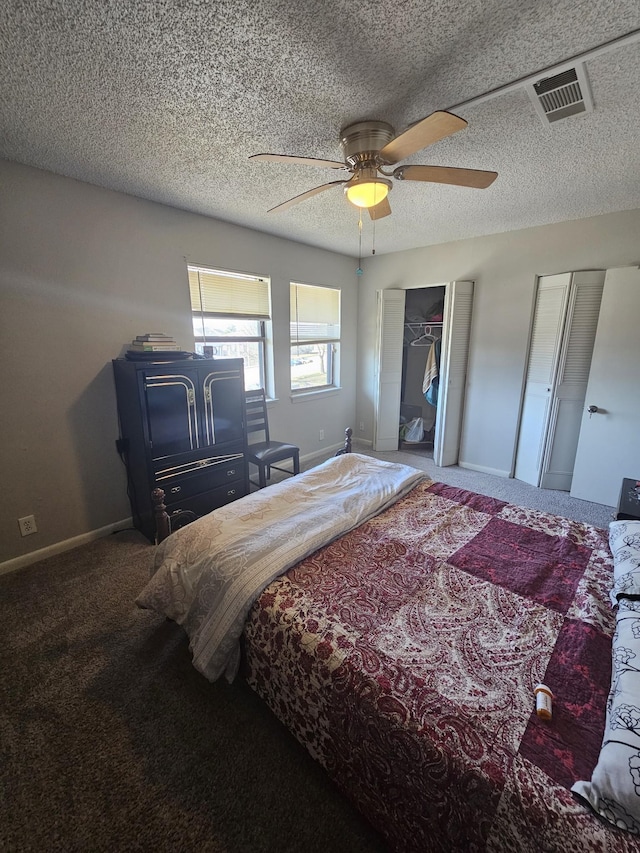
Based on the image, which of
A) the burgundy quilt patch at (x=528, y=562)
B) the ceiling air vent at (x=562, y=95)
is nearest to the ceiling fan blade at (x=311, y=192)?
the ceiling air vent at (x=562, y=95)

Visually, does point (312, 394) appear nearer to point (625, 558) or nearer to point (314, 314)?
point (314, 314)

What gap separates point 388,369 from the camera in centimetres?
449

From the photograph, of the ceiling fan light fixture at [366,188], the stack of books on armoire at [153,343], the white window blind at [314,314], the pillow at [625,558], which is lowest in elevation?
the pillow at [625,558]

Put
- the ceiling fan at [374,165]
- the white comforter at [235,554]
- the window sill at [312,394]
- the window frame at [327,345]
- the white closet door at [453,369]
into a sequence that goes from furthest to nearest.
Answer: the window sill at [312,394]
the window frame at [327,345]
the white closet door at [453,369]
the ceiling fan at [374,165]
the white comforter at [235,554]

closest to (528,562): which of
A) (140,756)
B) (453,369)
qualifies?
(140,756)

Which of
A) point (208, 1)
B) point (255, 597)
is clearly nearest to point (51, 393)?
point (255, 597)

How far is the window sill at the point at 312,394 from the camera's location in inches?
163

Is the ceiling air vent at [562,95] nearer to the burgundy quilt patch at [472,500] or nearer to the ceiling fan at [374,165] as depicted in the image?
the ceiling fan at [374,165]

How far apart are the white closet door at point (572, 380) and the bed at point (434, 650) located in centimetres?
195

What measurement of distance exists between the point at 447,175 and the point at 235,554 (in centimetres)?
199

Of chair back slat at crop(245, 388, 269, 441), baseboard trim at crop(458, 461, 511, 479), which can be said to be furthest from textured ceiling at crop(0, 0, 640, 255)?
baseboard trim at crop(458, 461, 511, 479)

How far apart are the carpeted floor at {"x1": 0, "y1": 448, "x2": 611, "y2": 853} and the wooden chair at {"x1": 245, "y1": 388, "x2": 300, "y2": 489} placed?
5.32 feet

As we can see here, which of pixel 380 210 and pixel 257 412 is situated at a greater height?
pixel 380 210

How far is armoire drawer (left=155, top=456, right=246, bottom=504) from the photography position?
102 inches
